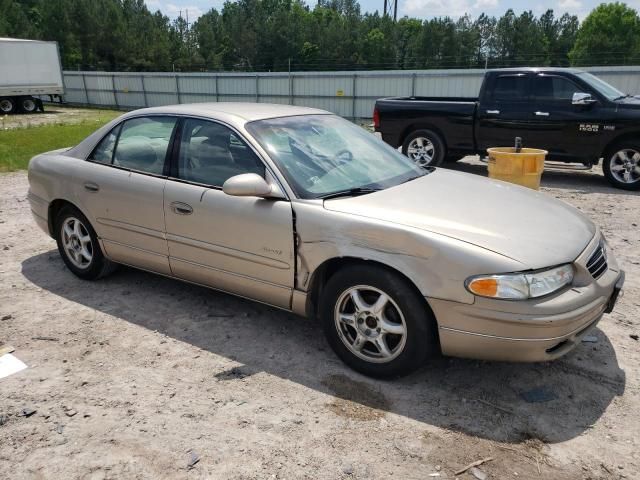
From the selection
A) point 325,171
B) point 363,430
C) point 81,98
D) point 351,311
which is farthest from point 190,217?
point 81,98

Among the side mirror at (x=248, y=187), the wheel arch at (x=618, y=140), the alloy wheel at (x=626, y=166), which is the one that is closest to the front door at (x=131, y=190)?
the side mirror at (x=248, y=187)

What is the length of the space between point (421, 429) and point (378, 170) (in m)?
1.84

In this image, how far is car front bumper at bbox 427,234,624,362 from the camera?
2.77 metres

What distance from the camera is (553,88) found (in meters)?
9.13

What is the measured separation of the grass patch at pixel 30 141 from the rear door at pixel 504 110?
9.23 meters

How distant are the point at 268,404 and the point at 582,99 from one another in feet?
26.1

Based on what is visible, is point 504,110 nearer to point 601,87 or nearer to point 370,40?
point 601,87

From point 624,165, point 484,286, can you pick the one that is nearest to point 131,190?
point 484,286

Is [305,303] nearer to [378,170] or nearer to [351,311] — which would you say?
[351,311]

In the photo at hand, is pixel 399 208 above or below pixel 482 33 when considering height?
below

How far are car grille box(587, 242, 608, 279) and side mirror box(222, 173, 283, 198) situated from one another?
1.94 m

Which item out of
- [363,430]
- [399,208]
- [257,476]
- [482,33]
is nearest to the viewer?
[257,476]

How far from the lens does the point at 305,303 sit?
3449 mm

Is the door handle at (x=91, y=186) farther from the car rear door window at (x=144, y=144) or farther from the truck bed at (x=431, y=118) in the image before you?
the truck bed at (x=431, y=118)
